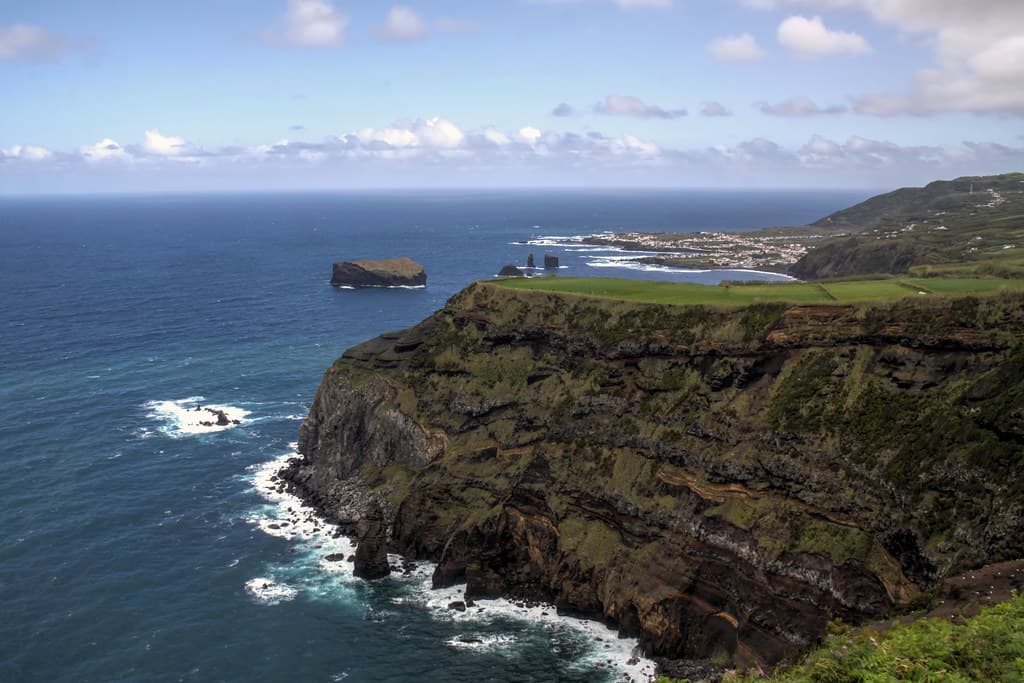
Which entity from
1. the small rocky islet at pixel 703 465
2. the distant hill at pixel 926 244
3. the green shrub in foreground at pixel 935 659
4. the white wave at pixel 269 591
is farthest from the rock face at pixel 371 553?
the distant hill at pixel 926 244

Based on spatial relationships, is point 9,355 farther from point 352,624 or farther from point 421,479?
point 352,624

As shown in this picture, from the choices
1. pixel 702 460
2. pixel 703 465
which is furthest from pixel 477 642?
pixel 702 460

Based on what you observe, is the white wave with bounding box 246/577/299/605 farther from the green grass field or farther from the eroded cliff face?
the green grass field

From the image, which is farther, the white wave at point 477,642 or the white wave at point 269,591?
the white wave at point 269,591

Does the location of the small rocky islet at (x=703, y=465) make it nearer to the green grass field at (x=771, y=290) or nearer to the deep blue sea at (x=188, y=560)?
the green grass field at (x=771, y=290)

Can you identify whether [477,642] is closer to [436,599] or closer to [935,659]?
[436,599]

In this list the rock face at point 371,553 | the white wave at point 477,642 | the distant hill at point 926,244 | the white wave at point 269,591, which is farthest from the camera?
the distant hill at point 926,244
